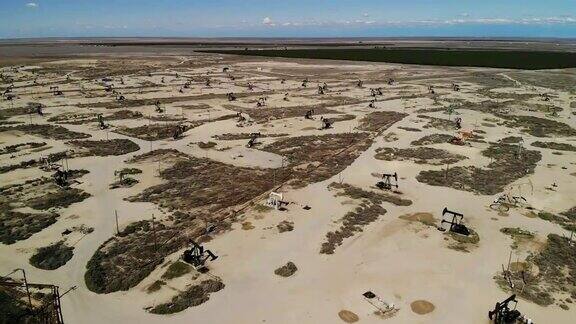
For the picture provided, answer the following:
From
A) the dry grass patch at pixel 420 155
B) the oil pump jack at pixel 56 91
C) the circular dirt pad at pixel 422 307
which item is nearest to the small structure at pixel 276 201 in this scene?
the circular dirt pad at pixel 422 307

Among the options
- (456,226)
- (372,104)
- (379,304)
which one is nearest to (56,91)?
(372,104)

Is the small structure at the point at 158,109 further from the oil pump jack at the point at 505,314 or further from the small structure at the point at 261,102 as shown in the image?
the oil pump jack at the point at 505,314

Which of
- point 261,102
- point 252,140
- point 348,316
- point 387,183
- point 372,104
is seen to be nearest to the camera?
point 348,316

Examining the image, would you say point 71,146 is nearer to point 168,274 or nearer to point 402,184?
point 168,274

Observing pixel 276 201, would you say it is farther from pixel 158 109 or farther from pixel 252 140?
pixel 158 109

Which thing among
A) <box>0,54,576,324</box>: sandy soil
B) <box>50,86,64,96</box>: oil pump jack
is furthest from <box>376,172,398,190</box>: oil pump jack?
<box>50,86,64,96</box>: oil pump jack

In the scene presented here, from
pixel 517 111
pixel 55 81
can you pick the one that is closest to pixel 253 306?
pixel 517 111
